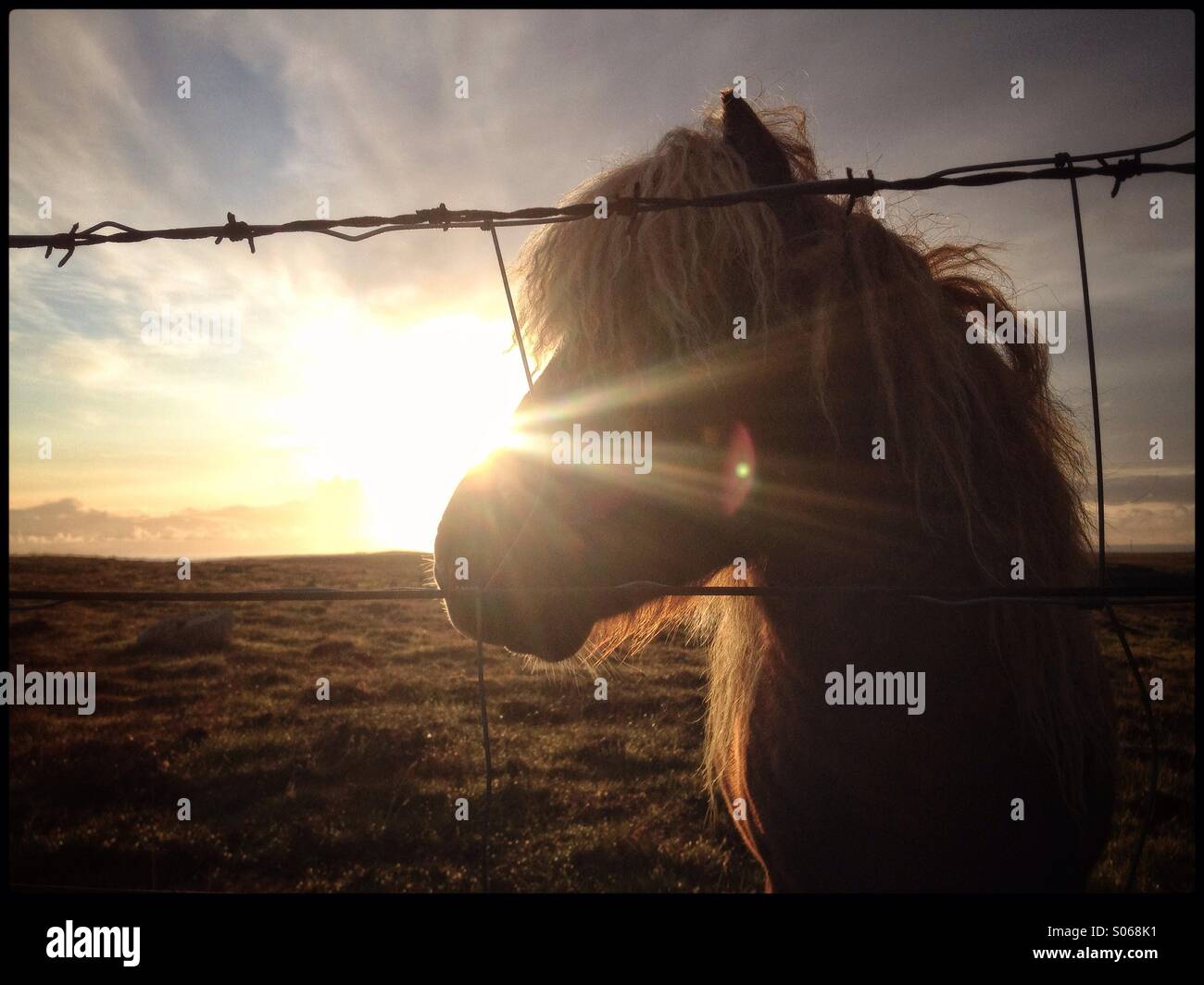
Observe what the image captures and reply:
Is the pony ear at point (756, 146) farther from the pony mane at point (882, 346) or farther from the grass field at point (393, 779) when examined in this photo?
the grass field at point (393, 779)

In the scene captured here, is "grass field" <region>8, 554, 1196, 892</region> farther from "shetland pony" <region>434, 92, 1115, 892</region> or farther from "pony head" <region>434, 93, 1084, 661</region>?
"pony head" <region>434, 93, 1084, 661</region>

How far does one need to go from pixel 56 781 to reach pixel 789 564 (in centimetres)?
803

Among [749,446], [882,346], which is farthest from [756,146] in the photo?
[749,446]

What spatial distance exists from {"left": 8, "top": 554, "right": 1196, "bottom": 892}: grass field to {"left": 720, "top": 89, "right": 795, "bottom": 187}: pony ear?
1.27 metres

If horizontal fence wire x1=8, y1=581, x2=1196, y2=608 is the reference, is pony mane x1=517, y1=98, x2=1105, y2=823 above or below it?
above

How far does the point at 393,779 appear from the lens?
249 inches

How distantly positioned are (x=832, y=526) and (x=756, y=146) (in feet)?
3.10

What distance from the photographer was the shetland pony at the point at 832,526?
50.9 inches

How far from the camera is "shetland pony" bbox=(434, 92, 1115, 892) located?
4.25ft

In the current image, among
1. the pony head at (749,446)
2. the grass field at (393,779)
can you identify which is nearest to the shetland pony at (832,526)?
the pony head at (749,446)

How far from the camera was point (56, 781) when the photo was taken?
20.4ft

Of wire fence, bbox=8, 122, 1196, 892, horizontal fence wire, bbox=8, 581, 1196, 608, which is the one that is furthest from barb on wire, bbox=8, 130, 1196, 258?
horizontal fence wire, bbox=8, 581, 1196, 608

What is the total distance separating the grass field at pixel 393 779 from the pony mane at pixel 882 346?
334 millimetres
